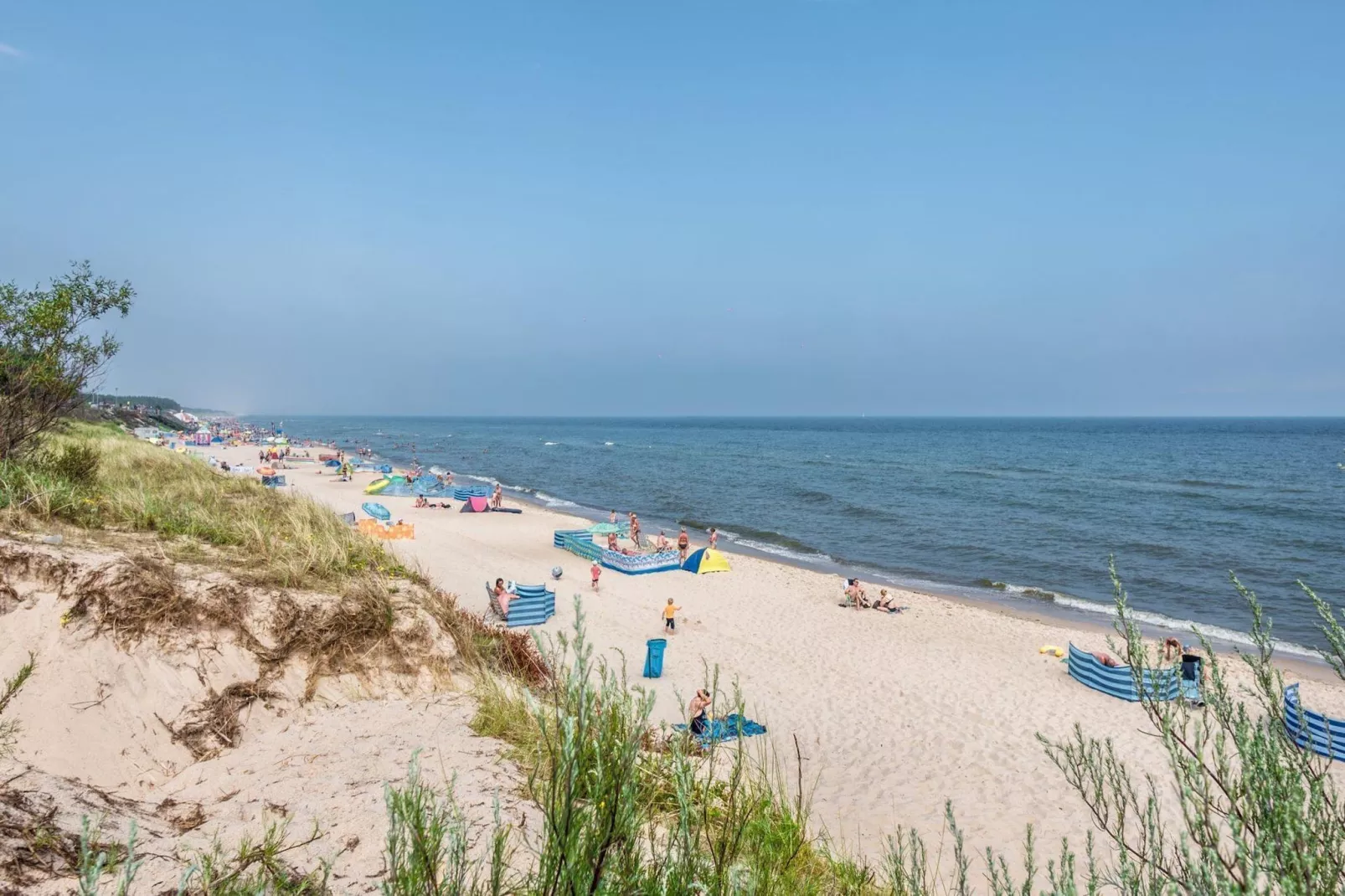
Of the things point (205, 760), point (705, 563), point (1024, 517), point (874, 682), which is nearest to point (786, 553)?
point (705, 563)

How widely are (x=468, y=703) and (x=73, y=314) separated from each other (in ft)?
31.6

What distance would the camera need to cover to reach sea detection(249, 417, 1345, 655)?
2059 cm

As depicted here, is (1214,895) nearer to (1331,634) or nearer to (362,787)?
(1331,634)

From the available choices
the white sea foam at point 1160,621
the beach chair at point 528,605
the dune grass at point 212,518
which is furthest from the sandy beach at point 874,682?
the dune grass at point 212,518

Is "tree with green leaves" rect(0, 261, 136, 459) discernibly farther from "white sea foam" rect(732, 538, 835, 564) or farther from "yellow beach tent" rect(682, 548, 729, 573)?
"white sea foam" rect(732, 538, 835, 564)

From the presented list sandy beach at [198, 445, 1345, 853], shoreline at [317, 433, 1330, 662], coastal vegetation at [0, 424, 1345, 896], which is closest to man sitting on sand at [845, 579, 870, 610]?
sandy beach at [198, 445, 1345, 853]

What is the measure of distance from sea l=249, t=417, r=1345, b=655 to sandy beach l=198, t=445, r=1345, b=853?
118 inches

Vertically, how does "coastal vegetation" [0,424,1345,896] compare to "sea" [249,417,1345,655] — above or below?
above

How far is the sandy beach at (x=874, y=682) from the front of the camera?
8.20 meters

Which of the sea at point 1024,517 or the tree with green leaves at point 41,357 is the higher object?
the tree with green leaves at point 41,357

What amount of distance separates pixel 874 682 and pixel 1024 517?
2472 cm

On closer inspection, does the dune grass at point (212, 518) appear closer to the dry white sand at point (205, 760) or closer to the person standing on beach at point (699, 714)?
the dry white sand at point (205, 760)

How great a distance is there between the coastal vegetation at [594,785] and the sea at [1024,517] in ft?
2.35

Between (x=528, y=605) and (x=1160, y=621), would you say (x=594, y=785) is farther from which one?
(x=1160, y=621)
